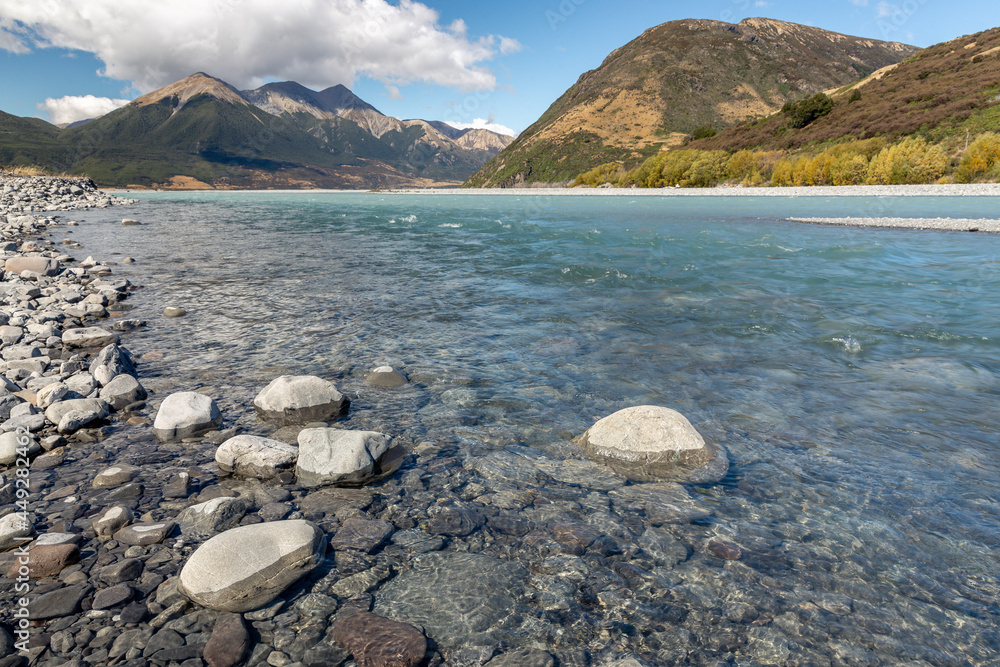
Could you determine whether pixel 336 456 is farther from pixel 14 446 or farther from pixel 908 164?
pixel 908 164

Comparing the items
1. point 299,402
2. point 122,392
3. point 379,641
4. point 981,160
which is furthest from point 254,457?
point 981,160

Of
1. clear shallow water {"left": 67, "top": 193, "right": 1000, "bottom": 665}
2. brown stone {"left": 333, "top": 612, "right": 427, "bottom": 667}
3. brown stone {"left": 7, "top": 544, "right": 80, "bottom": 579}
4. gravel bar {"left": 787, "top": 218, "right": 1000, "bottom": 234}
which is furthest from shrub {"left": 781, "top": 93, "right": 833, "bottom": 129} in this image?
brown stone {"left": 7, "top": 544, "right": 80, "bottom": 579}

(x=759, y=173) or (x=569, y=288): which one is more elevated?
(x=759, y=173)

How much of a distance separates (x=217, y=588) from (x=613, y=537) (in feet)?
9.46

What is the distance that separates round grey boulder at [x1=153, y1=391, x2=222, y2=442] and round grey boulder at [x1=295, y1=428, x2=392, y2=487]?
4.98 ft

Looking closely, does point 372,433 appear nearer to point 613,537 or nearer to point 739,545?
point 613,537

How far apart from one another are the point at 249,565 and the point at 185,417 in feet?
9.69

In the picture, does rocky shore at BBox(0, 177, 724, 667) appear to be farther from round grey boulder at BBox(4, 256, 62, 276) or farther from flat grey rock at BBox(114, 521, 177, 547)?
round grey boulder at BBox(4, 256, 62, 276)

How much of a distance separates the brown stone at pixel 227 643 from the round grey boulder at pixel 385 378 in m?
4.10

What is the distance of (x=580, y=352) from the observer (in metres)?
8.63

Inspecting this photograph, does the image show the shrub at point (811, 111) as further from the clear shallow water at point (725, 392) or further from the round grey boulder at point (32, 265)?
the round grey boulder at point (32, 265)

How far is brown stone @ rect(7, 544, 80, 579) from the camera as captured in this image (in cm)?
344

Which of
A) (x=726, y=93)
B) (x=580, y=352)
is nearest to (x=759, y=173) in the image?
(x=580, y=352)

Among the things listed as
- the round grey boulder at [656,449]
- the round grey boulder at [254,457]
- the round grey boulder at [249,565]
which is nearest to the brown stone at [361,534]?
the round grey boulder at [249,565]
